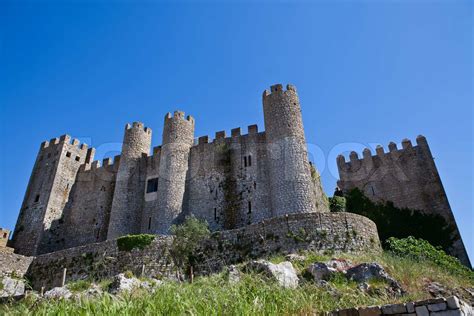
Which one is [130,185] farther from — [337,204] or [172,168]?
[337,204]

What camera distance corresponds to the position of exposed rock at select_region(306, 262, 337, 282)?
41.7 feet

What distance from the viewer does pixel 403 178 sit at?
30.7 meters

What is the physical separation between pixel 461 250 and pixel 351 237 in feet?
47.3

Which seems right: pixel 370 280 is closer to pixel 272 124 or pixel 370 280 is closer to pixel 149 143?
pixel 272 124

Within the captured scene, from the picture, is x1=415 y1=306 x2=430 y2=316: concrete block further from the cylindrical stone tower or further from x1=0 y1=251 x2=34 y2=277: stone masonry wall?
x1=0 y1=251 x2=34 y2=277: stone masonry wall

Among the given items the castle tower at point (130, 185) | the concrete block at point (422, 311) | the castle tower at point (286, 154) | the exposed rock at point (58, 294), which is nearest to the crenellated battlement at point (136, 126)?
the castle tower at point (130, 185)

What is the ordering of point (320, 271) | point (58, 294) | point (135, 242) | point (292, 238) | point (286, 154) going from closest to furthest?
point (58, 294), point (320, 271), point (292, 238), point (135, 242), point (286, 154)

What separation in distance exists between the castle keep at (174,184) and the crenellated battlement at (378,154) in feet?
29.8

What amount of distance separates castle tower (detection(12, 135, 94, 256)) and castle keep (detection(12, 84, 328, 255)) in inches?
3.4

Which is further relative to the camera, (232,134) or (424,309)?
(232,134)

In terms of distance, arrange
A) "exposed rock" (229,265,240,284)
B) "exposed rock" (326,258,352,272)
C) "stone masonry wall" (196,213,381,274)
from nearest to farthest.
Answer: "exposed rock" (229,265,240,284) < "exposed rock" (326,258,352,272) < "stone masonry wall" (196,213,381,274)

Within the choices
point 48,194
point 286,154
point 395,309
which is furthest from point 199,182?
point 395,309

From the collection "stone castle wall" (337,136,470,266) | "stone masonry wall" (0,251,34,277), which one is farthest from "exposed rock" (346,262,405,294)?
"stone masonry wall" (0,251,34,277)

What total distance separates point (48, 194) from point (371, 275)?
27.9 metres
